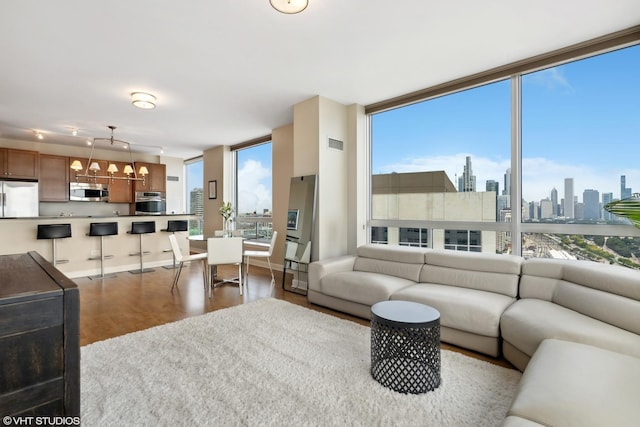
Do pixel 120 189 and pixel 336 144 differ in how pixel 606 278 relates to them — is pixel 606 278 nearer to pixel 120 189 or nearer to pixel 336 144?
pixel 336 144

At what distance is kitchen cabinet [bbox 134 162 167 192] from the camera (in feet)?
27.8

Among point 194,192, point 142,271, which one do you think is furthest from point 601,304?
point 194,192

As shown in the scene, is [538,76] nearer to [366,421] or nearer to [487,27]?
[487,27]

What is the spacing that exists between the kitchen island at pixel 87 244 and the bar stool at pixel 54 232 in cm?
5

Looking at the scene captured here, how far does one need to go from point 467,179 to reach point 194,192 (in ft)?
25.5

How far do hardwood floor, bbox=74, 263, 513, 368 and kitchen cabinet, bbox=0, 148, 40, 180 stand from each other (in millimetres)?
3136

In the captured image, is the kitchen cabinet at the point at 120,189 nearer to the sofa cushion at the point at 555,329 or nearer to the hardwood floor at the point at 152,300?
the hardwood floor at the point at 152,300

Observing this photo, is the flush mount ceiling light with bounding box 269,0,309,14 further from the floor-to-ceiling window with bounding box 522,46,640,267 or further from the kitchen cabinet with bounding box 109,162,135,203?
the kitchen cabinet with bounding box 109,162,135,203

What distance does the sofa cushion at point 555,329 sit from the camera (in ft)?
6.54

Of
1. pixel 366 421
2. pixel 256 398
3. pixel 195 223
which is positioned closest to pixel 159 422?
pixel 256 398

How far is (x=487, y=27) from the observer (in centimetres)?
286

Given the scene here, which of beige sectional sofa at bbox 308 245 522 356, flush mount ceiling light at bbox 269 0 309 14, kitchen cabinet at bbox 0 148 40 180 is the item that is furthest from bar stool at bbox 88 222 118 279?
flush mount ceiling light at bbox 269 0 309 14

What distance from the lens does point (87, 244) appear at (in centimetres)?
575

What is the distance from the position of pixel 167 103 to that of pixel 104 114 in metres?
1.34
